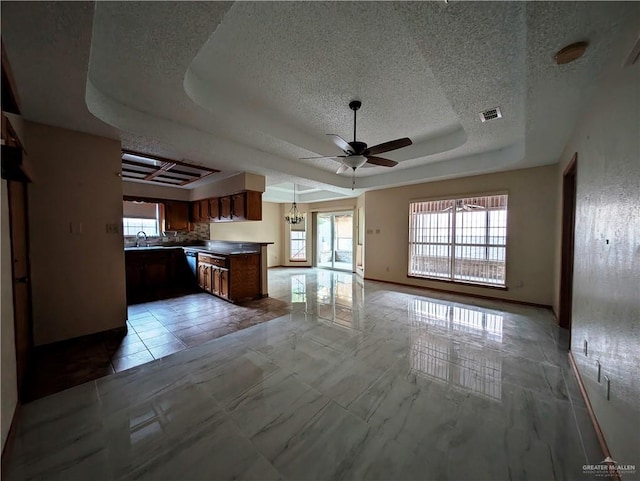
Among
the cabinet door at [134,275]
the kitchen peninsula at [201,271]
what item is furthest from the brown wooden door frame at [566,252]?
the cabinet door at [134,275]

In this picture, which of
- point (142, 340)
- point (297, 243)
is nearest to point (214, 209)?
point (142, 340)

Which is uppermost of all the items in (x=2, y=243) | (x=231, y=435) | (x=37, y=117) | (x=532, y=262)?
(x=37, y=117)

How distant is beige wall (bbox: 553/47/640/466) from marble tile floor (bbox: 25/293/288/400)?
11.4 ft

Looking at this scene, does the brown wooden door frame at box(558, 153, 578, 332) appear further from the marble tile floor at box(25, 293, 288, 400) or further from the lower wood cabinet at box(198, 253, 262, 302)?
the lower wood cabinet at box(198, 253, 262, 302)

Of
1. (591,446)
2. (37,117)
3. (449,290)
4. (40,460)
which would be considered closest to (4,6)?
(37,117)

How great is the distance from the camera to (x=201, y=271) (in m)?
5.56

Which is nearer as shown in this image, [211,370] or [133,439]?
[133,439]

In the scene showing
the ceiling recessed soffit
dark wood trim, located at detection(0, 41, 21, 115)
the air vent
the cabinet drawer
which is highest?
the air vent

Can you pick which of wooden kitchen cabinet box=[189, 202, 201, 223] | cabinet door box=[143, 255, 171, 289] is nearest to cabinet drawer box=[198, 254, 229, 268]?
cabinet door box=[143, 255, 171, 289]

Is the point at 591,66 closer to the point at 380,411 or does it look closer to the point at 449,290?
the point at 380,411

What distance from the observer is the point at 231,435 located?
165 cm

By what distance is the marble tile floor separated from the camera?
2.34 m

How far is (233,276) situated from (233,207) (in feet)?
5.18

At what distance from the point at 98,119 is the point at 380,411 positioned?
3.86 m
